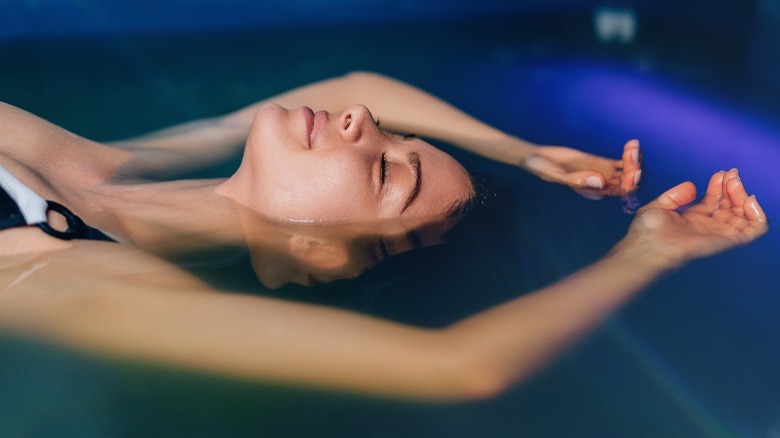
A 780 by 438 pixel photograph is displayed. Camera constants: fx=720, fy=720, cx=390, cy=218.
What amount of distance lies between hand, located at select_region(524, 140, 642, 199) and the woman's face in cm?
53

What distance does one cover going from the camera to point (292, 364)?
126 centimetres

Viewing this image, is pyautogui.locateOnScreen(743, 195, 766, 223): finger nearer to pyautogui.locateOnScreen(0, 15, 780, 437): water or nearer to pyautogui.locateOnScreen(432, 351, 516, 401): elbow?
pyautogui.locateOnScreen(0, 15, 780, 437): water

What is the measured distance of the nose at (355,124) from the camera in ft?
5.08

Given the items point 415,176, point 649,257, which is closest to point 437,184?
point 415,176

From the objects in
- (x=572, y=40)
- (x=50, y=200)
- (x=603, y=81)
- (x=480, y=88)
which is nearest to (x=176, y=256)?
(x=50, y=200)

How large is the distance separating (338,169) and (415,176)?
183mm

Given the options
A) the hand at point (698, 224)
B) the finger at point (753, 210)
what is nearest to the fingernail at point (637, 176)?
the hand at point (698, 224)

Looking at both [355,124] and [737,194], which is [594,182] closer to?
[737,194]

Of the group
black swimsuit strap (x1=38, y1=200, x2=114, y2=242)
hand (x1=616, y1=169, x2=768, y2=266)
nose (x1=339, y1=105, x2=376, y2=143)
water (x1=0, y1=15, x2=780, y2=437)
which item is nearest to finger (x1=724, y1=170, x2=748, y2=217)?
hand (x1=616, y1=169, x2=768, y2=266)

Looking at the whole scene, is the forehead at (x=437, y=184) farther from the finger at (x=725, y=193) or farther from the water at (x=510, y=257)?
the finger at (x=725, y=193)

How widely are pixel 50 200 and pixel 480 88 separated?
187 centimetres

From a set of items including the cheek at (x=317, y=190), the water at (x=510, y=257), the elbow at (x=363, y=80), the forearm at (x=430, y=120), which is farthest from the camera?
the elbow at (x=363, y=80)

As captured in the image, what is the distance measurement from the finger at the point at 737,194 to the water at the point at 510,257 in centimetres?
11

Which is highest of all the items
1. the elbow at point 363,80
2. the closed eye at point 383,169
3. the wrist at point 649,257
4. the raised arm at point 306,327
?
the elbow at point 363,80
